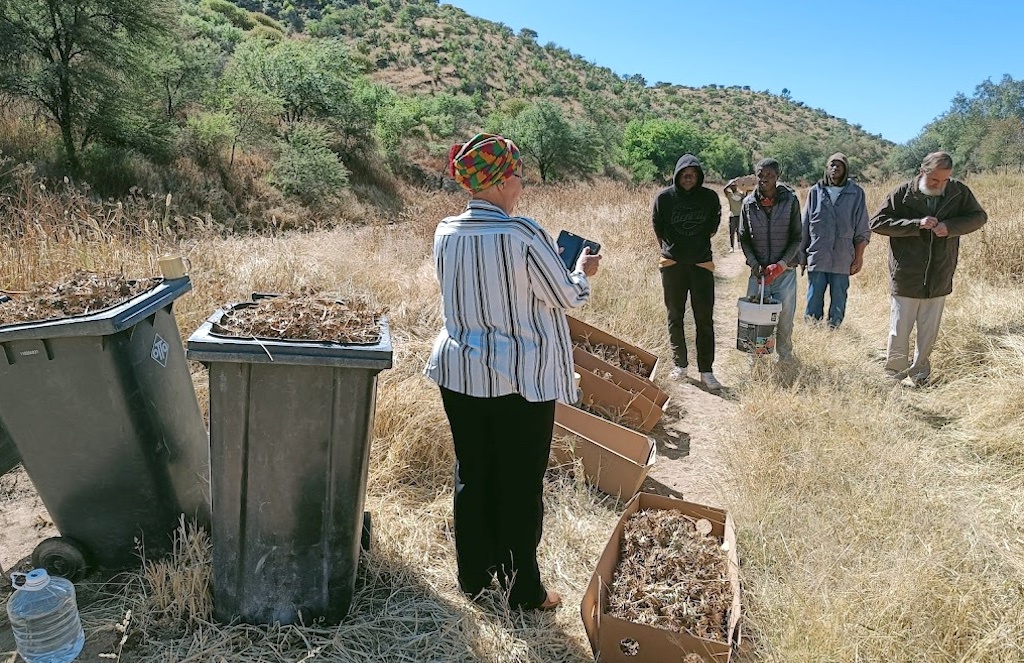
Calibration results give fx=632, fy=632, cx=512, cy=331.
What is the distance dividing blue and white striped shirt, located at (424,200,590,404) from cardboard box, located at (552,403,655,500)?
1.41 meters

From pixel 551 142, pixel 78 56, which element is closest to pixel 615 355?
pixel 78 56

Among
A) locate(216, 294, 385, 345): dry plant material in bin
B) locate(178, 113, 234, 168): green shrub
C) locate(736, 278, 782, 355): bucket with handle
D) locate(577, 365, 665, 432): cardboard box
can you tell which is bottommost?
locate(577, 365, 665, 432): cardboard box

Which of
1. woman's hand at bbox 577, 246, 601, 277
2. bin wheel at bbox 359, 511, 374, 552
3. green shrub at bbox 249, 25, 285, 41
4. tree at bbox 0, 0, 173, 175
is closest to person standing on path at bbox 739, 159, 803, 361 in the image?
woman's hand at bbox 577, 246, 601, 277

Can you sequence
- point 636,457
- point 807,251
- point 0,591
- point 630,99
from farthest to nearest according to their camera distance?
point 630,99 < point 807,251 < point 636,457 < point 0,591

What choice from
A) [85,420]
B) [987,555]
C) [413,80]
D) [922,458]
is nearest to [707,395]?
[922,458]

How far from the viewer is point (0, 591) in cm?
253

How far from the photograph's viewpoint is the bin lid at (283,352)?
1998 mm

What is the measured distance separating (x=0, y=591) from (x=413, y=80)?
47804 millimetres

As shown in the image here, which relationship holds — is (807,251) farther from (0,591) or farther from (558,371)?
(0,591)

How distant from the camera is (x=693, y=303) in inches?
201

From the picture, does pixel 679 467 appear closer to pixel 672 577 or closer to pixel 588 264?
pixel 672 577

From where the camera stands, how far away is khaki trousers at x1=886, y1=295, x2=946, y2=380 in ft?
16.8

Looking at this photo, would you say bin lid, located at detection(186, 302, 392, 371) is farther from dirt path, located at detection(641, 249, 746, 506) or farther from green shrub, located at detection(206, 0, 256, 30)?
green shrub, located at detection(206, 0, 256, 30)

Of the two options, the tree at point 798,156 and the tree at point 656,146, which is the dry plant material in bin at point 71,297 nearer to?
the tree at point 656,146
